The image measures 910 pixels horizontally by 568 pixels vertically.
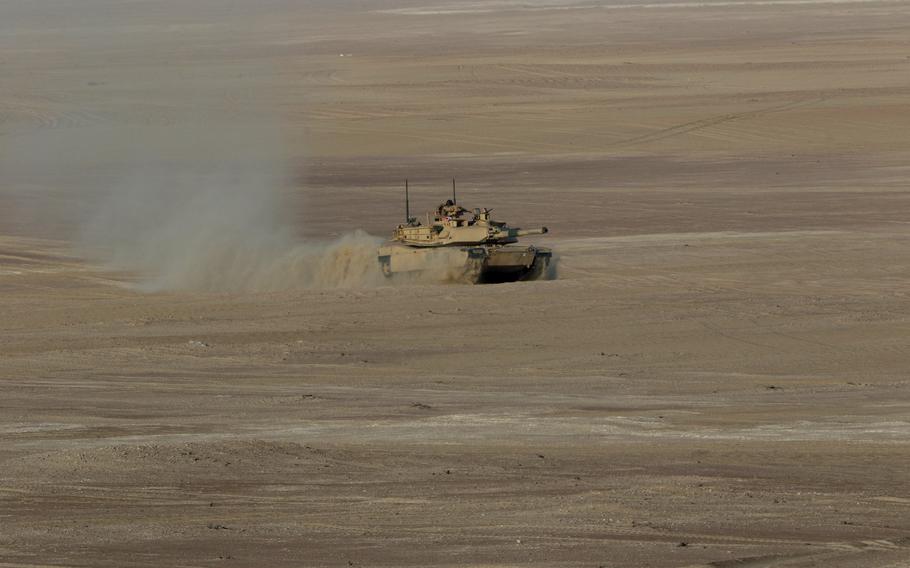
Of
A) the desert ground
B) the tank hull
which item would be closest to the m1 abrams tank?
the tank hull

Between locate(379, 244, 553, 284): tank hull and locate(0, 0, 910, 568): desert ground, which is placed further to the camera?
locate(379, 244, 553, 284): tank hull

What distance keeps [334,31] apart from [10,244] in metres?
55.4

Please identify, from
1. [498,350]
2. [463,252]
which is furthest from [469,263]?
[498,350]

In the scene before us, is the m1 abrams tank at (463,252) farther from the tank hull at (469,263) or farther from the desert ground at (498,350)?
the desert ground at (498,350)

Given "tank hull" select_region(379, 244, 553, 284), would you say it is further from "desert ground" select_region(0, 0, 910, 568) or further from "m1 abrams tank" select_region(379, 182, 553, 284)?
"desert ground" select_region(0, 0, 910, 568)

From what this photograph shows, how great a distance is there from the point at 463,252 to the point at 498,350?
482 centimetres

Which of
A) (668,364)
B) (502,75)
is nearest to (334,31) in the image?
(502,75)

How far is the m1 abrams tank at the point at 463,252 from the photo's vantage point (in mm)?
23812

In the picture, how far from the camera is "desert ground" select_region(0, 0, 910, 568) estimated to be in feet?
39.0

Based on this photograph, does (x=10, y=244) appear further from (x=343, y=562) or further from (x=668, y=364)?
(x=343, y=562)

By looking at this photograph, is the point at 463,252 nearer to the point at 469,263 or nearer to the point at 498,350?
the point at 469,263

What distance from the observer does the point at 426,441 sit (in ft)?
47.0

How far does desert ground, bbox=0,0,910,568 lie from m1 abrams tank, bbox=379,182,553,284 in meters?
0.47

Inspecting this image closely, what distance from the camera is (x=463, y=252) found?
78.4 feet
